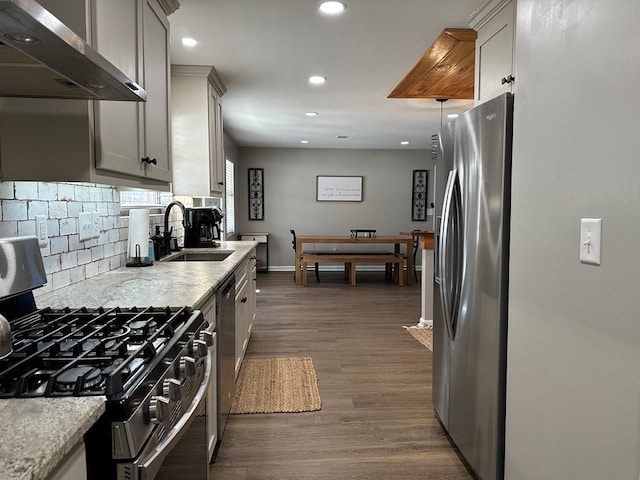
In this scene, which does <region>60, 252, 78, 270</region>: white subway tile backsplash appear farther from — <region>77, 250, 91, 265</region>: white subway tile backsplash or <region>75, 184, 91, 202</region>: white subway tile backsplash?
<region>75, 184, 91, 202</region>: white subway tile backsplash

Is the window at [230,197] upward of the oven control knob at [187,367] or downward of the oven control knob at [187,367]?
upward

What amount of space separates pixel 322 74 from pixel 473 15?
1489mm

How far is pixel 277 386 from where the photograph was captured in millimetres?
2965

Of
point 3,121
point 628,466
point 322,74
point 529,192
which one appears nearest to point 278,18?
point 322,74

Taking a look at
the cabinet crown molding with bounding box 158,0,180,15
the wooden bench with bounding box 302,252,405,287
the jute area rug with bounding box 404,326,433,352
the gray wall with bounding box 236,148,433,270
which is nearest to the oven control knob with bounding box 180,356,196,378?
the cabinet crown molding with bounding box 158,0,180,15

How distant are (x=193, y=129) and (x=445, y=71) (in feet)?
7.26

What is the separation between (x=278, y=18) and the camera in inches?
103

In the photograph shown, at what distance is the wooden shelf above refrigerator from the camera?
288cm

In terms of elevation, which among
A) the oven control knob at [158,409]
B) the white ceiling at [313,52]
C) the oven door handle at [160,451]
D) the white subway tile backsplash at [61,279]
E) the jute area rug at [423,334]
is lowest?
the jute area rug at [423,334]

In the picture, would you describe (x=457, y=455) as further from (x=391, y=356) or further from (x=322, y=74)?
(x=322, y=74)

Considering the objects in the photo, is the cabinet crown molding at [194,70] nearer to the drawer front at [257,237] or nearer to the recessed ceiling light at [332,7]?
the recessed ceiling light at [332,7]

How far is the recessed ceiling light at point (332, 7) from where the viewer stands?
7.92 feet

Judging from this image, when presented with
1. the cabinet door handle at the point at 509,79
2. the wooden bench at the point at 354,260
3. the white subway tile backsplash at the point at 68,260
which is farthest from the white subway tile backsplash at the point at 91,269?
the wooden bench at the point at 354,260

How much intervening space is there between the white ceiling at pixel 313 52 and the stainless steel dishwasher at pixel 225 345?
1648mm
